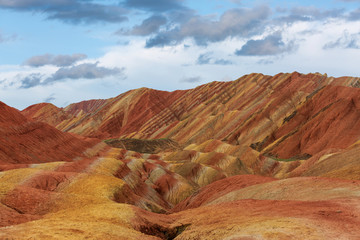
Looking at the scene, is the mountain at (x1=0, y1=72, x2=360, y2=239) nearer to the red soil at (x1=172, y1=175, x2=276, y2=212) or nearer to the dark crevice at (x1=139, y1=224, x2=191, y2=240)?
the dark crevice at (x1=139, y1=224, x2=191, y2=240)

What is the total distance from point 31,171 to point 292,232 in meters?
34.9

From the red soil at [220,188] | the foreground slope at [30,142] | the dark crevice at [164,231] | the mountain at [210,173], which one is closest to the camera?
the mountain at [210,173]

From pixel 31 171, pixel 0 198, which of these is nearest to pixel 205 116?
pixel 31 171

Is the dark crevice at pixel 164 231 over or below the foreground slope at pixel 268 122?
below

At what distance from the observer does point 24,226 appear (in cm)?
2505

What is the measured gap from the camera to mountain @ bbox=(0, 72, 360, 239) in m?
27.1

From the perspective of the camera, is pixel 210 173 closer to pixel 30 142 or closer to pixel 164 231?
pixel 30 142

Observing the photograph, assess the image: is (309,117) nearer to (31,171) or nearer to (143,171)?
(143,171)

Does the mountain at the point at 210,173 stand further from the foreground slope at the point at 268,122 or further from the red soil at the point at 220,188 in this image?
the foreground slope at the point at 268,122

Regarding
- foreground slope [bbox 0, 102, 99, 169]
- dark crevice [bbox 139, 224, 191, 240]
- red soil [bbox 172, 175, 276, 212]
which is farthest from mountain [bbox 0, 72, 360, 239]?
foreground slope [bbox 0, 102, 99, 169]

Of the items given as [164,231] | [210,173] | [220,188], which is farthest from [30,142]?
[164,231]

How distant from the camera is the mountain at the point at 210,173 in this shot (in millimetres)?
27078

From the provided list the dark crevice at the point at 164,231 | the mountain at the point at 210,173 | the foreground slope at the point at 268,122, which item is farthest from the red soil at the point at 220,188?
the foreground slope at the point at 268,122

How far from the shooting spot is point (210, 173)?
84750mm
